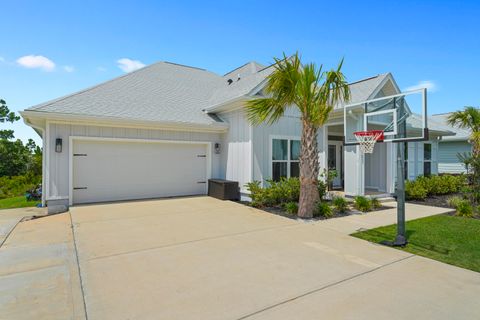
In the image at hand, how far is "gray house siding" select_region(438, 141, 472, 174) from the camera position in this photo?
65.8 feet

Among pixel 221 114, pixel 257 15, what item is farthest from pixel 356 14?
pixel 221 114

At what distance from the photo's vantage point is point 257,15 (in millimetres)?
10961

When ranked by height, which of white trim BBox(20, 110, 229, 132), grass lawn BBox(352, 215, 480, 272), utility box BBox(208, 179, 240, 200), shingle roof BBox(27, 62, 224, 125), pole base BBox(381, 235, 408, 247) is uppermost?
shingle roof BBox(27, 62, 224, 125)

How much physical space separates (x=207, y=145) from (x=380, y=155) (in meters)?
8.50

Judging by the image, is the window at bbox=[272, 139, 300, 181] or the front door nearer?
the window at bbox=[272, 139, 300, 181]

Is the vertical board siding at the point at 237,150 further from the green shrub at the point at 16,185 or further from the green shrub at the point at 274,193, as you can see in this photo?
the green shrub at the point at 16,185

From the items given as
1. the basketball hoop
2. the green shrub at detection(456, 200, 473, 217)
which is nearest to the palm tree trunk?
the basketball hoop

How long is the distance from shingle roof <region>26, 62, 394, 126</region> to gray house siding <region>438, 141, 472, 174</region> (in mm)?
13549

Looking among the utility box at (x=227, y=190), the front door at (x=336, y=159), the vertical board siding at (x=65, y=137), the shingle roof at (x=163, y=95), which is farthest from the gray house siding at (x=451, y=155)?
the vertical board siding at (x=65, y=137)

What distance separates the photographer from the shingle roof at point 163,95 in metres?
9.76

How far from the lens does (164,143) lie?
35.6 feet

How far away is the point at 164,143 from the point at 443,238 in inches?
368

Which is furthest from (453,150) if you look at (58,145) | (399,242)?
(58,145)

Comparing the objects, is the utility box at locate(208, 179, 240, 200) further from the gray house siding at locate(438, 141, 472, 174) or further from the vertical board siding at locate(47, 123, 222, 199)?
the gray house siding at locate(438, 141, 472, 174)
